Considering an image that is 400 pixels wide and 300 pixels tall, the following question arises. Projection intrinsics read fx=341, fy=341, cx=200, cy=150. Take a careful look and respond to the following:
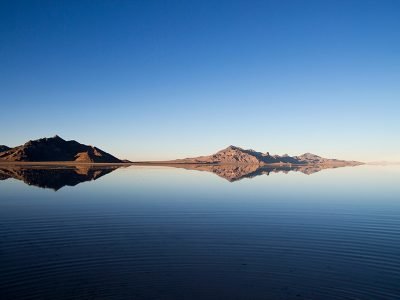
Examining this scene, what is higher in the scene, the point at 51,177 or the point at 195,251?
the point at 51,177

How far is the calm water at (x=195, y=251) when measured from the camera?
49.1 ft

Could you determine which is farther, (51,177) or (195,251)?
(51,177)

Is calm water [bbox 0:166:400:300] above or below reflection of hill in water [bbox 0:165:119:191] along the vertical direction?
below

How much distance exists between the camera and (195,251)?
20984 millimetres

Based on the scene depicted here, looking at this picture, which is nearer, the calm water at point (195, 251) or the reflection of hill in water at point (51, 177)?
the calm water at point (195, 251)

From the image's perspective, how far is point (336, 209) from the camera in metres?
38.5

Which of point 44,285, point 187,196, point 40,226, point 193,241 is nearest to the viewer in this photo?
point 44,285

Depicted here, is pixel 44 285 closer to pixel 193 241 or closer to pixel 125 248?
pixel 125 248

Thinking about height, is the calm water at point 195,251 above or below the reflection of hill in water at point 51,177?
below

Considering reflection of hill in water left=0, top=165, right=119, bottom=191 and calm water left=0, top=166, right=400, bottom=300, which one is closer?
calm water left=0, top=166, right=400, bottom=300

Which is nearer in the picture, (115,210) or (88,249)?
(88,249)

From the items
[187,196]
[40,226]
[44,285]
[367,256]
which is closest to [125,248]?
[44,285]

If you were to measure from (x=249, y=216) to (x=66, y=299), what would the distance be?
22.3m

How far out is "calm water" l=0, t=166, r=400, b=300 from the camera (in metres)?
15.0
